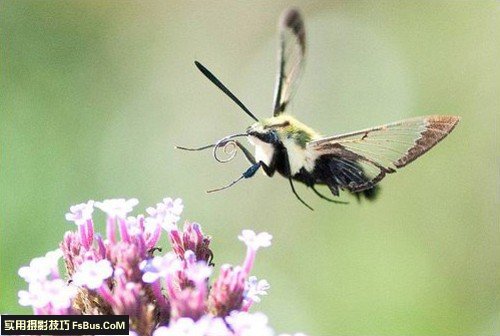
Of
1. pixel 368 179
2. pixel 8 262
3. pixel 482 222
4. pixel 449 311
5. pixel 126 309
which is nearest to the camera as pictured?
pixel 126 309

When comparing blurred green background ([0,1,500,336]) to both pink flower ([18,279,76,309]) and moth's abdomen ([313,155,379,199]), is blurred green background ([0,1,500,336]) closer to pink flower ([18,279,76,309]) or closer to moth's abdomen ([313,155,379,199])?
moth's abdomen ([313,155,379,199])

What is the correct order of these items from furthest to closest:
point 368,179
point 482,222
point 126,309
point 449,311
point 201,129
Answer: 1. point 201,129
2. point 482,222
3. point 449,311
4. point 368,179
5. point 126,309

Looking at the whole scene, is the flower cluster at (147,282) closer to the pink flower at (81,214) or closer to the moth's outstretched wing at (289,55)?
the pink flower at (81,214)

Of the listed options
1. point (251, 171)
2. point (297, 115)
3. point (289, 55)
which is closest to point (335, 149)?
point (251, 171)

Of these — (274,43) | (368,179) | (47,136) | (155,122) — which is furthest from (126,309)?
(274,43)

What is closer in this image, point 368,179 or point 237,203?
point 368,179

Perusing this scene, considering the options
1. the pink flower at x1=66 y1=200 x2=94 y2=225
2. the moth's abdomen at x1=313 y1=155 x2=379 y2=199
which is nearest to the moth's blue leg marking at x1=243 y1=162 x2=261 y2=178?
the moth's abdomen at x1=313 y1=155 x2=379 y2=199

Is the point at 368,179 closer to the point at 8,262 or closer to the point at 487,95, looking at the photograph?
the point at 8,262
